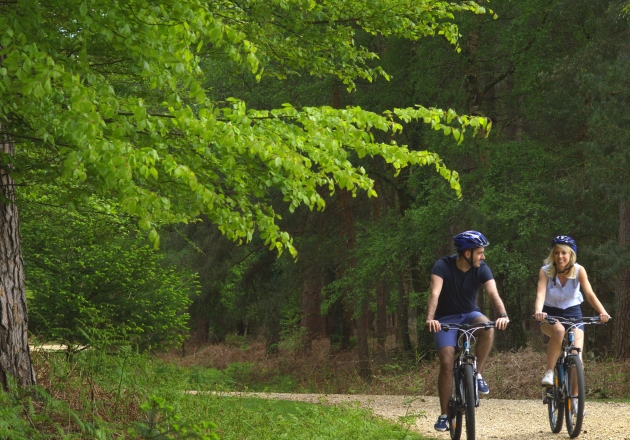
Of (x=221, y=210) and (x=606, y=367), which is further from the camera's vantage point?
(x=606, y=367)

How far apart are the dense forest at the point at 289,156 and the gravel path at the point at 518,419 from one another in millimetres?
2952

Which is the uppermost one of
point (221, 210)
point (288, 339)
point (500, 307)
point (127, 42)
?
point (127, 42)

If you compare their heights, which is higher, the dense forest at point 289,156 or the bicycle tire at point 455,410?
Answer: the dense forest at point 289,156

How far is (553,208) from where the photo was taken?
1766 cm

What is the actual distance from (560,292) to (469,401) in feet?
6.61

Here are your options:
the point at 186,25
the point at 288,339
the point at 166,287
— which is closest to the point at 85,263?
Answer: the point at 166,287

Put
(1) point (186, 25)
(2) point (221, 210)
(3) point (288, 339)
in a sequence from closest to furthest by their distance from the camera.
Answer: (1) point (186, 25) → (2) point (221, 210) → (3) point (288, 339)

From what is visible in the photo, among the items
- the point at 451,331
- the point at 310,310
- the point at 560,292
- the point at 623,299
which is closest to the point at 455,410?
the point at 451,331

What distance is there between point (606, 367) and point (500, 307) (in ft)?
29.4

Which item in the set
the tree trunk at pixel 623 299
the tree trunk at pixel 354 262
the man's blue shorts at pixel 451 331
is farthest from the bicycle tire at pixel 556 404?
the tree trunk at pixel 354 262

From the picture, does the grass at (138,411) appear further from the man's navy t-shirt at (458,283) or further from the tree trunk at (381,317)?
the tree trunk at (381,317)

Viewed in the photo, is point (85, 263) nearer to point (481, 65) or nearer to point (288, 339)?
point (481, 65)

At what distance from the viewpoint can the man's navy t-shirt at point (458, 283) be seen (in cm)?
728

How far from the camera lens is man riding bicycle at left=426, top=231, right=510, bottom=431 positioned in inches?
283
